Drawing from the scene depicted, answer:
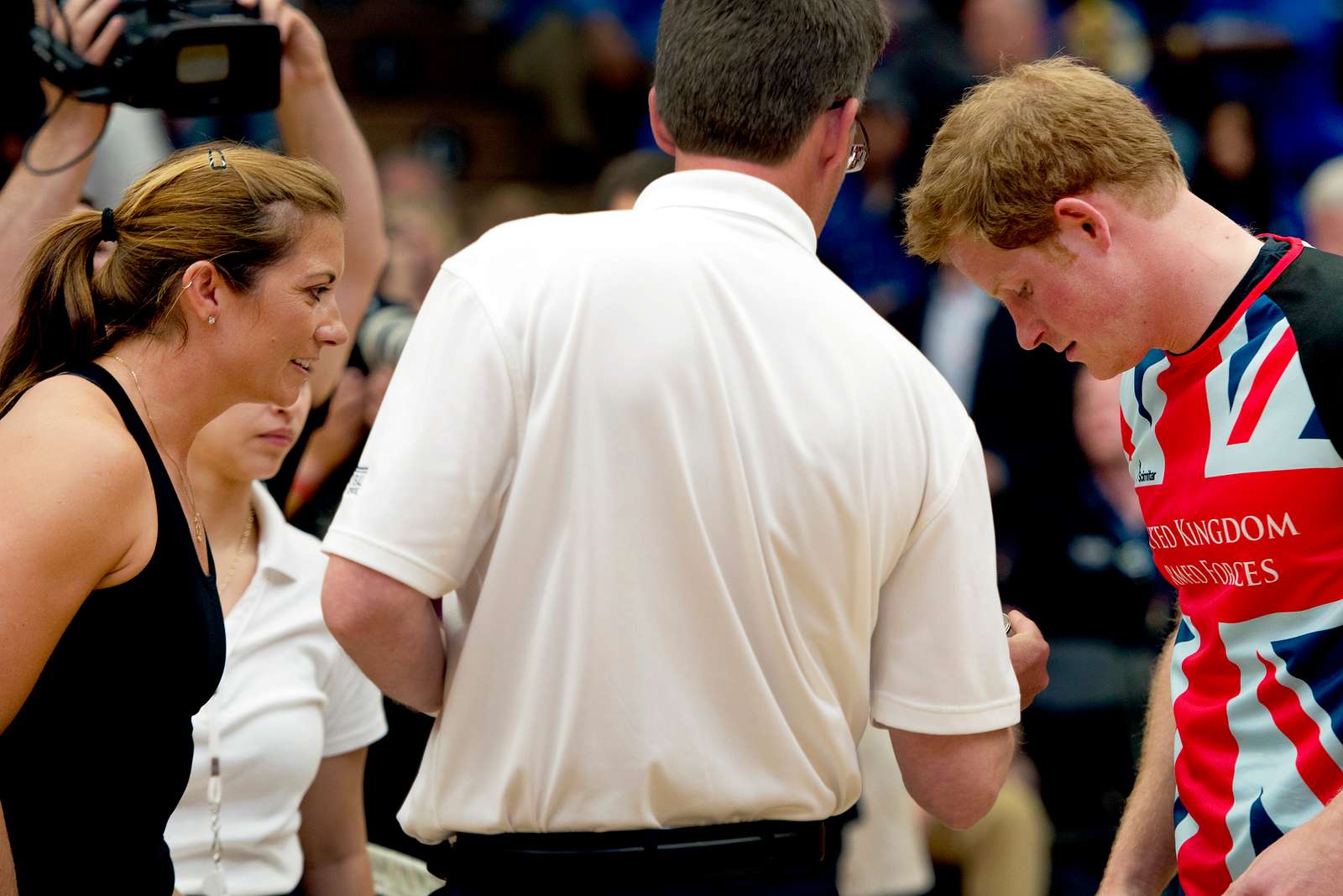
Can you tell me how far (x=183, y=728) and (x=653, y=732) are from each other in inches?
23.4

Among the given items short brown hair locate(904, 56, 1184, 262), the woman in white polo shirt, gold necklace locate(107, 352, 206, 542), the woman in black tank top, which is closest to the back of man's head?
short brown hair locate(904, 56, 1184, 262)

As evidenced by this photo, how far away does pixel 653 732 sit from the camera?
5.41ft

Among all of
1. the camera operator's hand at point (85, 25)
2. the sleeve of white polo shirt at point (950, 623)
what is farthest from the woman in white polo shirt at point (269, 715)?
the sleeve of white polo shirt at point (950, 623)

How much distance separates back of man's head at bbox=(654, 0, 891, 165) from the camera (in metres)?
1.71

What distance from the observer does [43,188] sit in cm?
238

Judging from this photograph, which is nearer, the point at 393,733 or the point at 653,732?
the point at 653,732

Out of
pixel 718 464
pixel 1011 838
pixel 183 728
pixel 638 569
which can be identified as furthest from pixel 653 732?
pixel 1011 838

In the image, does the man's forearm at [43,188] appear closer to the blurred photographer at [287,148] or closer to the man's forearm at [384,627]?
the blurred photographer at [287,148]

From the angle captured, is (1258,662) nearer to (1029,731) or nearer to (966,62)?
(1029,731)

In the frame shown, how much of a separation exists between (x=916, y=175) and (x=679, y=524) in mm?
4483

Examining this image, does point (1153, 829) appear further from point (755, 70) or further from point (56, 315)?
point (56, 315)

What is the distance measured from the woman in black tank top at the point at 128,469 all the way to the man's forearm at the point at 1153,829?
1231mm

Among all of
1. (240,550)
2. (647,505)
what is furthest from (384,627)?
(240,550)

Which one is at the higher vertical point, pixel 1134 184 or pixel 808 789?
pixel 1134 184
